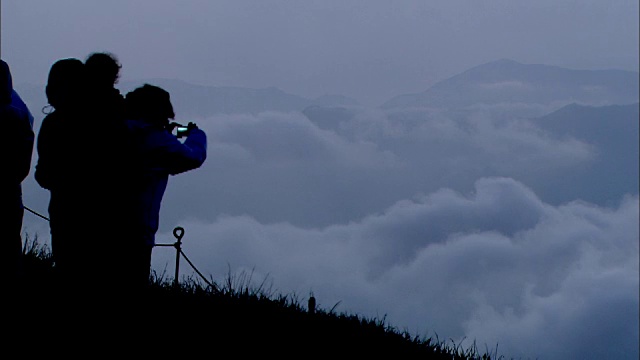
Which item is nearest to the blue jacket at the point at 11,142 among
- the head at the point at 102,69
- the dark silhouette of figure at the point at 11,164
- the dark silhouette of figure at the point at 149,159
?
the dark silhouette of figure at the point at 11,164

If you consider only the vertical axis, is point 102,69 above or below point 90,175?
above

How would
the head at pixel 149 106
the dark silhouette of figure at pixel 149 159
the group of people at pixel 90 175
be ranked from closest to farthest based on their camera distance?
the group of people at pixel 90 175
the dark silhouette of figure at pixel 149 159
the head at pixel 149 106

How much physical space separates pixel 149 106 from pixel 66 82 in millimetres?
621

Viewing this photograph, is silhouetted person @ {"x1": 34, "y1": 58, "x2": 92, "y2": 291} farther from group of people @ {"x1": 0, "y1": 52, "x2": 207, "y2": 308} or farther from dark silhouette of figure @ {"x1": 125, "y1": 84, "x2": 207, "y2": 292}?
dark silhouette of figure @ {"x1": 125, "y1": 84, "x2": 207, "y2": 292}

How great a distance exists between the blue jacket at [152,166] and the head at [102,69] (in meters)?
0.34

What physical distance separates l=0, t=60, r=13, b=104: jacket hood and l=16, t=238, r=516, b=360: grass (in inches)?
47.9

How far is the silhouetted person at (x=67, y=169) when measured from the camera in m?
3.62

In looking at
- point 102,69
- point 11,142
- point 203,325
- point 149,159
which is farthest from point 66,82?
point 203,325

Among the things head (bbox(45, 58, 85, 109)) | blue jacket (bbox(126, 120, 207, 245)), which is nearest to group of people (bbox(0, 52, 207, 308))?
head (bbox(45, 58, 85, 109))

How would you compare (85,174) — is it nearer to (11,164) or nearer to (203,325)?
(11,164)

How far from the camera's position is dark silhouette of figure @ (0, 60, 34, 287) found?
4.22 metres

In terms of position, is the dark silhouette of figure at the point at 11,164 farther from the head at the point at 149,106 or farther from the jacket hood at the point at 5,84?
the head at the point at 149,106

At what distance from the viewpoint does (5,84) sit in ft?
14.0

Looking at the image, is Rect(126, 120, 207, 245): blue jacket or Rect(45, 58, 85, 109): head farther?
Rect(126, 120, 207, 245): blue jacket
